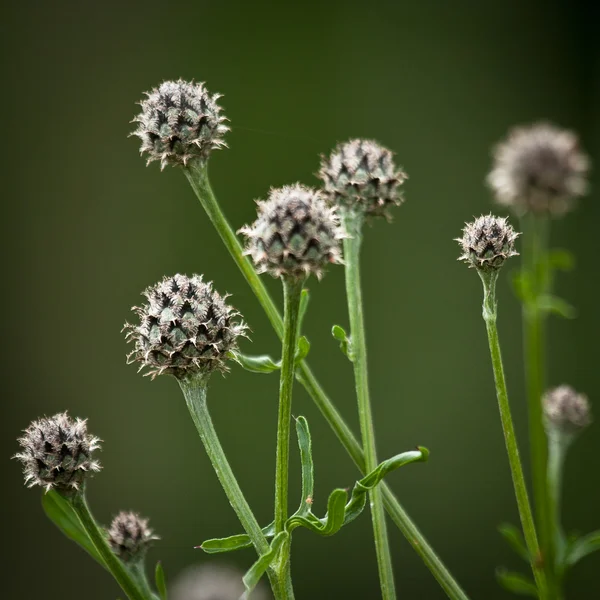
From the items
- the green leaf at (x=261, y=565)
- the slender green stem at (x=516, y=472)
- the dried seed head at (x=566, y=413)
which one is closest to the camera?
the green leaf at (x=261, y=565)

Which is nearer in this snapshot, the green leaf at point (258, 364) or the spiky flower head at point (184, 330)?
the spiky flower head at point (184, 330)

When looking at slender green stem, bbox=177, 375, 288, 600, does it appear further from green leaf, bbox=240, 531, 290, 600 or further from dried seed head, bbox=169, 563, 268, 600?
dried seed head, bbox=169, 563, 268, 600

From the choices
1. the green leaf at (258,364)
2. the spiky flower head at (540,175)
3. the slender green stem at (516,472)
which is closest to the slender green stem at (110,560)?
the green leaf at (258,364)

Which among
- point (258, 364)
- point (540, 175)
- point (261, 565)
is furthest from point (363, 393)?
point (540, 175)

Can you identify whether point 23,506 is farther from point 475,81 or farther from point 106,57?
point 475,81

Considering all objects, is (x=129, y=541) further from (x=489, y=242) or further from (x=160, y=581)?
(x=489, y=242)

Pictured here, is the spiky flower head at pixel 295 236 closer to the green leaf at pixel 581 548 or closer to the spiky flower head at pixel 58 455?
the spiky flower head at pixel 58 455

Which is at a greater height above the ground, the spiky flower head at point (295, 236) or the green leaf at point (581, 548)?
the spiky flower head at point (295, 236)

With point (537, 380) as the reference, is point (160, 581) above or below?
below
